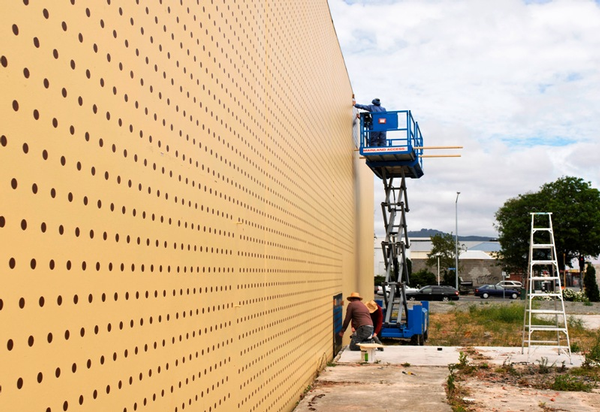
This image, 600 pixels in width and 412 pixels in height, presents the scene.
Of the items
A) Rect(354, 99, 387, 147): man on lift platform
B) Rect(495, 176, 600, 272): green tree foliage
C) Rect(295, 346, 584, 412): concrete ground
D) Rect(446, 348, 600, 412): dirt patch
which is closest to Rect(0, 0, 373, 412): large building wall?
Rect(295, 346, 584, 412): concrete ground

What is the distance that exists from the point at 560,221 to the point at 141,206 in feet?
234

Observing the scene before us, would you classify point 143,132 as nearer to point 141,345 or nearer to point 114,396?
point 141,345

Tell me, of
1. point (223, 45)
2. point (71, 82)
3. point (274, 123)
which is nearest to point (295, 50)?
point (274, 123)

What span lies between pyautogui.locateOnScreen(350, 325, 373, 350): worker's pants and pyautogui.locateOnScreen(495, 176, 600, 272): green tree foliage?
182 ft

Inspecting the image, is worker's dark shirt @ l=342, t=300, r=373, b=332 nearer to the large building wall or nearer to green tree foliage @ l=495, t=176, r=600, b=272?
the large building wall

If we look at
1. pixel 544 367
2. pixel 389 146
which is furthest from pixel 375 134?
pixel 544 367

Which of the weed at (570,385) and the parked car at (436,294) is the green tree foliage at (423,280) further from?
the weed at (570,385)

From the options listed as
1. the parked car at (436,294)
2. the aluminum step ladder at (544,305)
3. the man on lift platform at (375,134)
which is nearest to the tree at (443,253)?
the aluminum step ladder at (544,305)

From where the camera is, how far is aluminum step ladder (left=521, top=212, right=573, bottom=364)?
13031 mm

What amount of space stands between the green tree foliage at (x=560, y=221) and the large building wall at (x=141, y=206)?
63896 millimetres

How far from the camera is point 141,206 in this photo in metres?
3.14

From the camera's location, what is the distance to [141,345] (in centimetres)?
313

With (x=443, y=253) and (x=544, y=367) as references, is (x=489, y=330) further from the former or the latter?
(x=443, y=253)

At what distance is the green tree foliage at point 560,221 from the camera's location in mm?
66750
